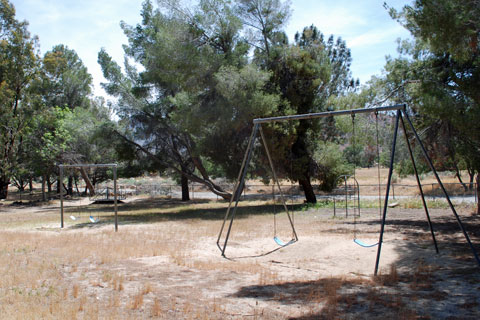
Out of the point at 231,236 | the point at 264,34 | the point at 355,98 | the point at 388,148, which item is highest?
the point at 264,34

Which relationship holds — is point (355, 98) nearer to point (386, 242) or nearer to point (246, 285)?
point (386, 242)

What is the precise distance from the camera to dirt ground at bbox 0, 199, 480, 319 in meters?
5.54

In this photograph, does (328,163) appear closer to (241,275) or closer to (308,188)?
(308,188)

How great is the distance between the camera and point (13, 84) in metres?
28.2

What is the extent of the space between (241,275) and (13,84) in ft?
86.4

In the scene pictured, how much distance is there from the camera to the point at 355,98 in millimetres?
14383

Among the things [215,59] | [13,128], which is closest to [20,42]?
[13,128]

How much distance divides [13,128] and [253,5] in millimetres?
19512

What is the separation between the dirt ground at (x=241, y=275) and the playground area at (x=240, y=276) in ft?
0.07

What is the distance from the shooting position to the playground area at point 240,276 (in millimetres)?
5547

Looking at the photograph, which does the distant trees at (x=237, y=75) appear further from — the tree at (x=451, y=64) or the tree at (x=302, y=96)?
the tree at (x=451, y=64)

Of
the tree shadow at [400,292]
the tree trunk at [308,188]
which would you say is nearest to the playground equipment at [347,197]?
the tree trunk at [308,188]

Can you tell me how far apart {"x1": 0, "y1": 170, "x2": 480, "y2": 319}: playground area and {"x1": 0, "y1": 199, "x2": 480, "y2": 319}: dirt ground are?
0.02m

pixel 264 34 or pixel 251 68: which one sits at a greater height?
pixel 264 34
